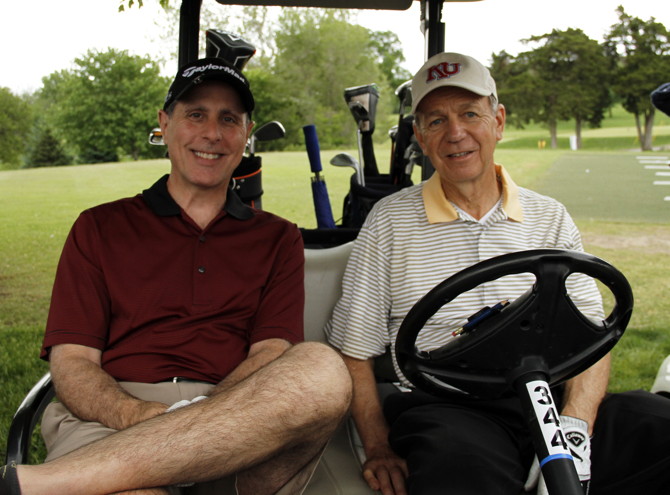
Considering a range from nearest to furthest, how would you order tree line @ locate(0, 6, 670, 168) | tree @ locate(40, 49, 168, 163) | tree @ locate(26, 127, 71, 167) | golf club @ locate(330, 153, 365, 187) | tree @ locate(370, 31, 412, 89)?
golf club @ locate(330, 153, 365, 187) < tree line @ locate(0, 6, 670, 168) < tree @ locate(370, 31, 412, 89) < tree @ locate(40, 49, 168, 163) < tree @ locate(26, 127, 71, 167)

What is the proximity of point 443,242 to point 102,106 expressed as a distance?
4.54 meters

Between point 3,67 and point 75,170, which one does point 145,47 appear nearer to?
point 3,67

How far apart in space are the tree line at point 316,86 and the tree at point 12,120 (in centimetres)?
1

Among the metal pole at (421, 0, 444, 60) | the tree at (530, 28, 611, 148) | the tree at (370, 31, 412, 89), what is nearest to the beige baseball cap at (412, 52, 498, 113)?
the metal pole at (421, 0, 444, 60)

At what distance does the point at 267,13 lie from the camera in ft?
10.5

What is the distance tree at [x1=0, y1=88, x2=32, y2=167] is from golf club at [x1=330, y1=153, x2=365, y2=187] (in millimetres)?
3990

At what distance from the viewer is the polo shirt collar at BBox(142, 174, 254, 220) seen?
2.15 metres

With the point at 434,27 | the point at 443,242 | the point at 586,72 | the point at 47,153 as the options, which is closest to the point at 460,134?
the point at 443,242

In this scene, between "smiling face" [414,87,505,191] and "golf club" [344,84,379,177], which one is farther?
"golf club" [344,84,379,177]

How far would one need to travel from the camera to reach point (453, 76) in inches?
82.0

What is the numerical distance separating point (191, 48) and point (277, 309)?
1021mm

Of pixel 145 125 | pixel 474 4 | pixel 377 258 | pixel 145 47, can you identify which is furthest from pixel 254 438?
pixel 145 125

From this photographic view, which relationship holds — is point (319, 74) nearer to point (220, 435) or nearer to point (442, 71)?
point (442, 71)

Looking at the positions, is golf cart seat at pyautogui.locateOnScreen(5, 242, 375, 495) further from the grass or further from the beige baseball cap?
the grass
